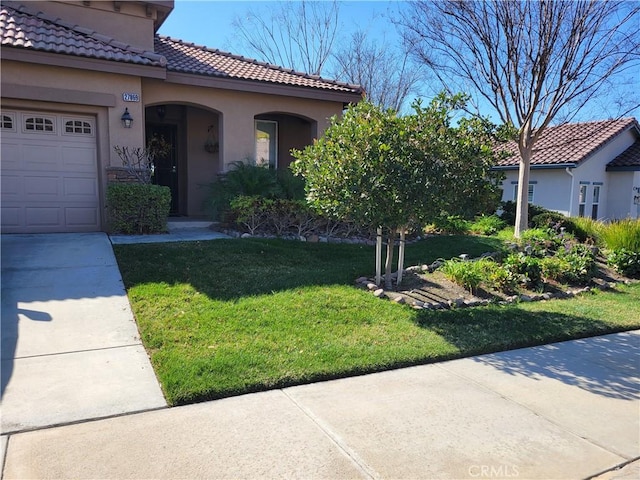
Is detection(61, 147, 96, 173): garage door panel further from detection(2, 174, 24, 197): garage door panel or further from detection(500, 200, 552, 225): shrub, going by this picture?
detection(500, 200, 552, 225): shrub

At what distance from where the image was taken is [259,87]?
1200 centimetres

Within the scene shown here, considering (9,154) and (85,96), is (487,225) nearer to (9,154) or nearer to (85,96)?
(85,96)

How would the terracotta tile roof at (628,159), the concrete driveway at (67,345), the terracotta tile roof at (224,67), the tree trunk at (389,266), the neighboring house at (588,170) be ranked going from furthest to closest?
the terracotta tile roof at (628,159), the neighboring house at (588,170), the terracotta tile roof at (224,67), the tree trunk at (389,266), the concrete driveway at (67,345)

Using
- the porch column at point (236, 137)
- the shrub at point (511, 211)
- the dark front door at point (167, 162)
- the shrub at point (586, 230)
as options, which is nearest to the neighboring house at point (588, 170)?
the shrub at point (511, 211)

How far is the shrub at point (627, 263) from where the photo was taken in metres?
9.60

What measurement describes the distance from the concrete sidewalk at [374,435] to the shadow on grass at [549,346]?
Result: 8 cm

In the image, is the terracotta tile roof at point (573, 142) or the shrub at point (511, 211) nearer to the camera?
the shrub at point (511, 211)

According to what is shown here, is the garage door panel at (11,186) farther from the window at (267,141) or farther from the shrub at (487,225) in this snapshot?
the shrub at (487,225)

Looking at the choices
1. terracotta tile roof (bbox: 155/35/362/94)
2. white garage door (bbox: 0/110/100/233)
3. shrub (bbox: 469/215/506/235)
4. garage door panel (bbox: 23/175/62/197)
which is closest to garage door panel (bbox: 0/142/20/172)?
white garage door (bbox: 0/110/100/233)

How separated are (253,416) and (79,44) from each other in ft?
29.8

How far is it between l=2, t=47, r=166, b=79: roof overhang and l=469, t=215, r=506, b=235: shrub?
9.05 m

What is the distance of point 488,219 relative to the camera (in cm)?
1451

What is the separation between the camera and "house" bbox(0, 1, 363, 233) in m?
9.30

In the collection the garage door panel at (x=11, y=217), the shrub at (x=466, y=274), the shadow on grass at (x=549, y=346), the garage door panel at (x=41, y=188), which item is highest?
the garage door panel at (x=41, y=188)
